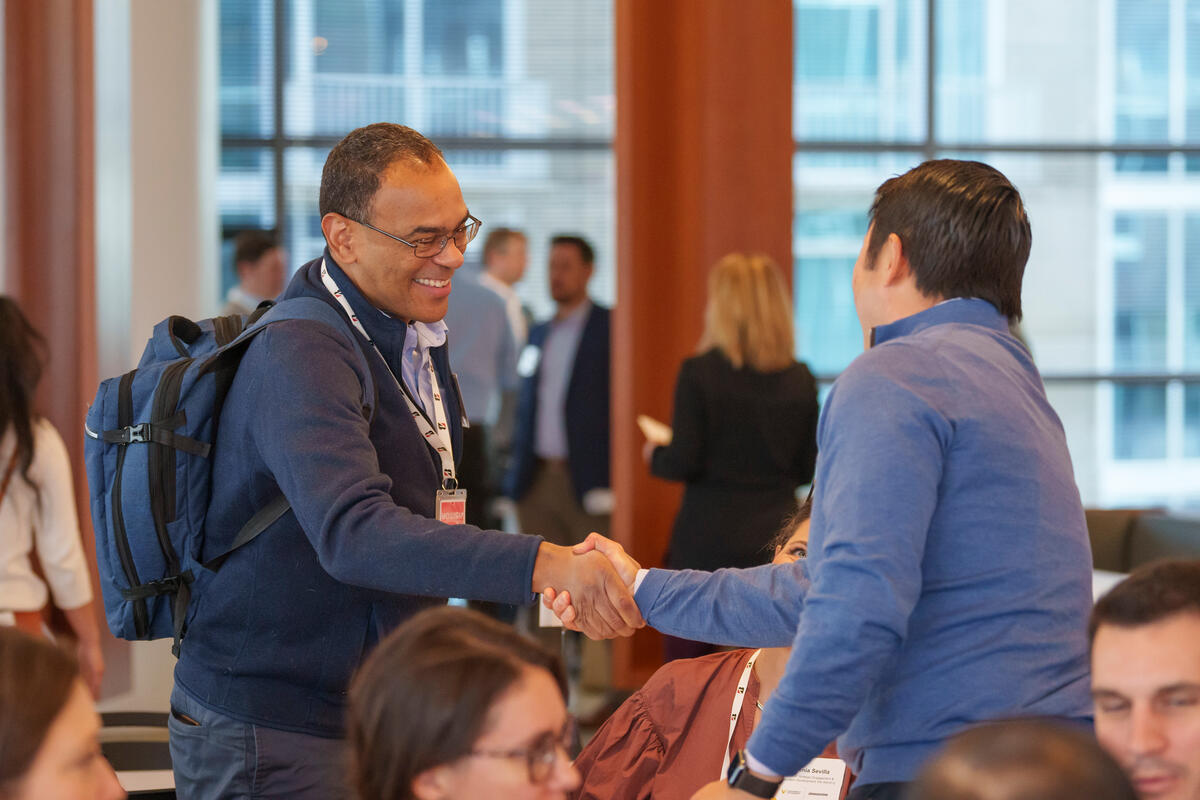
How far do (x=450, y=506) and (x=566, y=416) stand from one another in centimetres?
378

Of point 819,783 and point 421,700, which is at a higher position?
point 421,700

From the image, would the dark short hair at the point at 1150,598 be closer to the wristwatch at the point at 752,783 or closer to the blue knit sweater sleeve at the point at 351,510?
the wristwatch at the point at 752,783

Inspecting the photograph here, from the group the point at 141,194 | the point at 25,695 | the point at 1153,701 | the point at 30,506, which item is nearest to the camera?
the point at 25,695

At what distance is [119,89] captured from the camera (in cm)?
527

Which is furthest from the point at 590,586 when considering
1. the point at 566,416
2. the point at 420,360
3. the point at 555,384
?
the point at 555,384

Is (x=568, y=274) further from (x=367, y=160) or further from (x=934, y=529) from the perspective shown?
(x=934, y=529)

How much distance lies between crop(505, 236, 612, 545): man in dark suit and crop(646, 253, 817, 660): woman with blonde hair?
54.9 inches

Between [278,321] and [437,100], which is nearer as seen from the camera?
[278,321]

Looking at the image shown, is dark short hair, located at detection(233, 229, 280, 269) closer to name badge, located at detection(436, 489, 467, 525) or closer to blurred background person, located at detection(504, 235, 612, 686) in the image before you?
blurred background person, located at detection(504, 235, 612, 686)

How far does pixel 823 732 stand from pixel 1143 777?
0.36m

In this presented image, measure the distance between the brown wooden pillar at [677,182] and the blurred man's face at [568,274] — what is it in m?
0.53

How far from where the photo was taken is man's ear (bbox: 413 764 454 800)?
4.62ft

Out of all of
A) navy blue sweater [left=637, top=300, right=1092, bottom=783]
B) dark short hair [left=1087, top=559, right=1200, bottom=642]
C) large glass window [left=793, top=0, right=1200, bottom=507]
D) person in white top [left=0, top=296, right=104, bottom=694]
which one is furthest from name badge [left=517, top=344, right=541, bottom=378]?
dark short hair [left=1087, top=559, right=1200, bottom=642]

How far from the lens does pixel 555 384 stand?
608 cm
